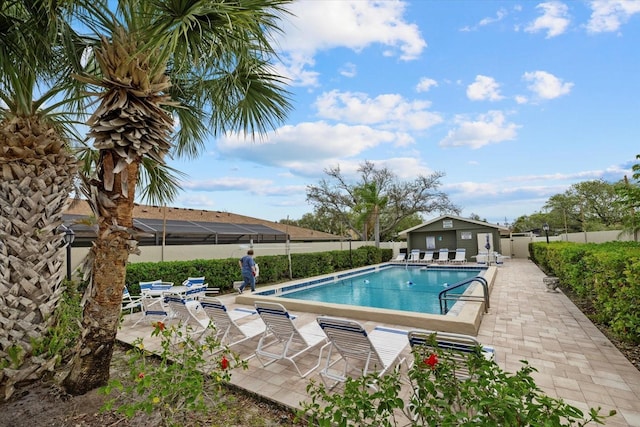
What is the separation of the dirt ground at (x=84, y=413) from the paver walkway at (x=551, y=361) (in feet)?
0.67

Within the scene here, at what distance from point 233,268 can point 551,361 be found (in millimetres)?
10243

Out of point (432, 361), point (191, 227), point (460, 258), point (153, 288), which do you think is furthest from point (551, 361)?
point (191, 227)

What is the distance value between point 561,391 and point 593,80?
33.9 ft

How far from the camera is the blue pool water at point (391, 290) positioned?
1071 cm

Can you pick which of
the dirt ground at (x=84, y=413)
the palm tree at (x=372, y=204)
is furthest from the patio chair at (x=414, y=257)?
the dirt ground at (x=84, y=413)

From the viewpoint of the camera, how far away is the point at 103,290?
3398 mm

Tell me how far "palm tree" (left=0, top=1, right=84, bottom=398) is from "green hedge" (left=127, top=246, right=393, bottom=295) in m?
5.59

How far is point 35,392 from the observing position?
144 inches

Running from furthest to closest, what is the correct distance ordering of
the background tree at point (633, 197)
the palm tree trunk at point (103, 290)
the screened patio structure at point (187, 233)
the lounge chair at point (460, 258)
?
the lounge chair at point (460, 258)
the screened patio structure at point (187, 233)
the background tree at point (633, 197)
the palm tree trunk at point (103, 290)

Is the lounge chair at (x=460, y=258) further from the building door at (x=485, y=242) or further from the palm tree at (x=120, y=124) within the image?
the palm tree at (x=120, y=124)

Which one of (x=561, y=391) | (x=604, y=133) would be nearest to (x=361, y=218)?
(x=604, y=133)

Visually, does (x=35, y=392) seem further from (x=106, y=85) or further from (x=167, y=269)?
(x=167, y=269)

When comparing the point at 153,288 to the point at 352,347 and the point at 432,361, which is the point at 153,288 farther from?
the point at 432,361

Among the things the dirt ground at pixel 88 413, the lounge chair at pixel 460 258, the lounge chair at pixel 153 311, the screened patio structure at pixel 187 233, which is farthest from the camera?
the lounge chair at pixel 460 258
